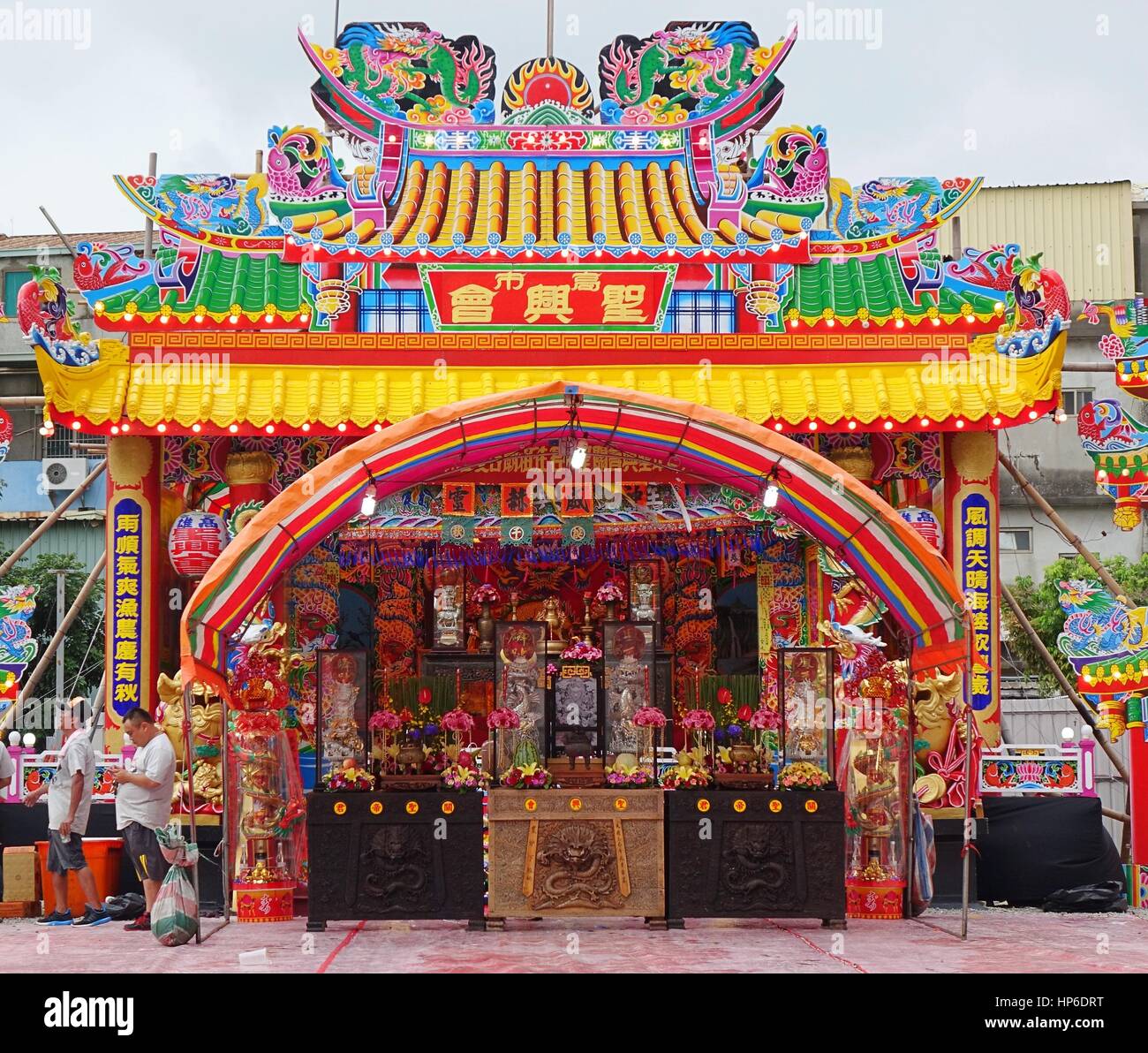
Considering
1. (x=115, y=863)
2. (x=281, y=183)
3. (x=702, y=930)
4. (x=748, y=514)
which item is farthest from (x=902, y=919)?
(x=281, y=183)

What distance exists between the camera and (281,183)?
15.8 metres

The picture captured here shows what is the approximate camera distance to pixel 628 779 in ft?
37.2

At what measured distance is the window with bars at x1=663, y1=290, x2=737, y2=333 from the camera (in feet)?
52.1

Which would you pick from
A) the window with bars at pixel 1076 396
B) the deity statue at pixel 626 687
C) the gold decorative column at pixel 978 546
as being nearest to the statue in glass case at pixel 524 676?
the deity statue at pixel 626 687

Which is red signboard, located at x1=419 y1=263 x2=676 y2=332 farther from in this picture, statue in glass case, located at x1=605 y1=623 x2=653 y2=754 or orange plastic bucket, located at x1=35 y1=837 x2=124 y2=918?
orange plastic bucket, located at x1=35 y1=837 x2=124 y2=918

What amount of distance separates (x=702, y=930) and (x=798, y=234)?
282 inches

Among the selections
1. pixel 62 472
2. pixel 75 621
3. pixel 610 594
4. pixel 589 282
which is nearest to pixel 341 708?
pixel 610 594

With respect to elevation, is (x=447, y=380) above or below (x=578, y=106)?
below

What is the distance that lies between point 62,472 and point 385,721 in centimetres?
1986

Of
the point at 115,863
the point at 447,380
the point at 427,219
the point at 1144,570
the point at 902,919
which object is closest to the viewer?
the point at 902,919

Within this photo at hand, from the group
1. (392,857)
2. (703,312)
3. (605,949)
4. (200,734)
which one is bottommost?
(605,949)

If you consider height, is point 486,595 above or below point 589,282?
below

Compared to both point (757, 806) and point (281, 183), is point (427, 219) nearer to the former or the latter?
point (281, 183)

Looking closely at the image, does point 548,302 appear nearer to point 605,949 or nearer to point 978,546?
point 978,546
